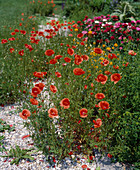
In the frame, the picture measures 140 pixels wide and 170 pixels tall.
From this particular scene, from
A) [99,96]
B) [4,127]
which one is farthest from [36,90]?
[4,127]

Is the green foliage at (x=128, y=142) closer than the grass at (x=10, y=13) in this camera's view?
Yes

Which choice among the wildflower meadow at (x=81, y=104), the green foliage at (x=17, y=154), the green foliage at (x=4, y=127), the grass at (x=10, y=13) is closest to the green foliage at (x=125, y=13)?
the wildflower meadow at (x=81, y=104)

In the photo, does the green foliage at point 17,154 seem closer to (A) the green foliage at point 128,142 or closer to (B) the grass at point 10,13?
(A) the green foliage at point 128,142

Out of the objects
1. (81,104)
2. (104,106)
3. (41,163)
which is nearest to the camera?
(104,106)

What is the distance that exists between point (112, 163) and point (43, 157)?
2.79 feet

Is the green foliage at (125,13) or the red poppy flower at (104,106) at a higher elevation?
the green foliage at (125,13)

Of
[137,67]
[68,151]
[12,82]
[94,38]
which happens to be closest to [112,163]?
[68,151]

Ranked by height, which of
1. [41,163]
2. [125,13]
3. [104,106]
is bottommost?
[41,163]

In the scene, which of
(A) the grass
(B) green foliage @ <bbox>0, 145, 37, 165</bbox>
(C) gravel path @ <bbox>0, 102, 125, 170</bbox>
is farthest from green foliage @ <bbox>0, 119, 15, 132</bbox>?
(A) the grass

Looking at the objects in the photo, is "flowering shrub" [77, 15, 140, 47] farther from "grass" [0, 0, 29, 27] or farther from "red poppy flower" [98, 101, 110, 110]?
"grass" [0, 0, 29, 27]

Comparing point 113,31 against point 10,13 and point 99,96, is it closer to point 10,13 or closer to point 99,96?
point 99,96

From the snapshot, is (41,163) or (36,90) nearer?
(36,90)

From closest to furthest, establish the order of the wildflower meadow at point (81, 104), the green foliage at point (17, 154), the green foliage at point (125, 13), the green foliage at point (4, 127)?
the wildflower meadow at point (81, 104)
the green foliage at point (17, 154)
the green foliage at point (4, 127)
the green foliage at point (125, 13)

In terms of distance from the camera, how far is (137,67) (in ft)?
9.14
